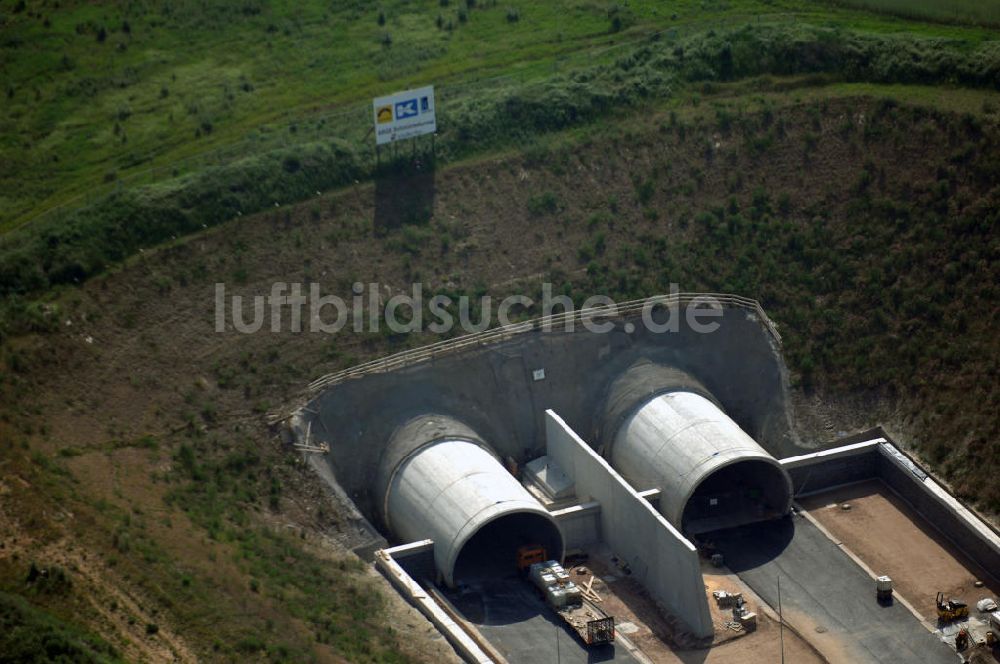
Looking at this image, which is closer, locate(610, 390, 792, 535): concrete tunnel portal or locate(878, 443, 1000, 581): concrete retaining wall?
locate(878, 443, 1000, 581): concrete retaining wall

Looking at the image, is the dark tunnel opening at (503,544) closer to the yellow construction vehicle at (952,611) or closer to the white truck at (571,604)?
the white truck at (571,604)

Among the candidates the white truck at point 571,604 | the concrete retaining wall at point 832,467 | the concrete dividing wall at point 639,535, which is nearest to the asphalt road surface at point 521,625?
the white truck at point 571,604

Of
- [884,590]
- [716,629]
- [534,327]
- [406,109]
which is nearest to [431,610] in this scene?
[716,629]

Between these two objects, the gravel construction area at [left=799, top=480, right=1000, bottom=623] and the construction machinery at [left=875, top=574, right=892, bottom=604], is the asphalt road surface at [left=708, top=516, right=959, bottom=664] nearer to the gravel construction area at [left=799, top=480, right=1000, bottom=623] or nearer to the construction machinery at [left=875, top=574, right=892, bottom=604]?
the construction machinery at [left=875, top=574, right=892, bottom=604]

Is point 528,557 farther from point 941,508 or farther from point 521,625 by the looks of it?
point 941,508

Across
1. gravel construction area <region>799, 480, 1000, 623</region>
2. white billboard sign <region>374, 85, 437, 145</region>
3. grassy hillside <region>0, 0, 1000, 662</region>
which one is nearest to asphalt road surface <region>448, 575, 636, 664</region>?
grassy hillside <region>0, 0, 1000, 662</region>

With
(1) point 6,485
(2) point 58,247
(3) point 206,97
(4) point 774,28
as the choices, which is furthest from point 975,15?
(1) point 6,485
